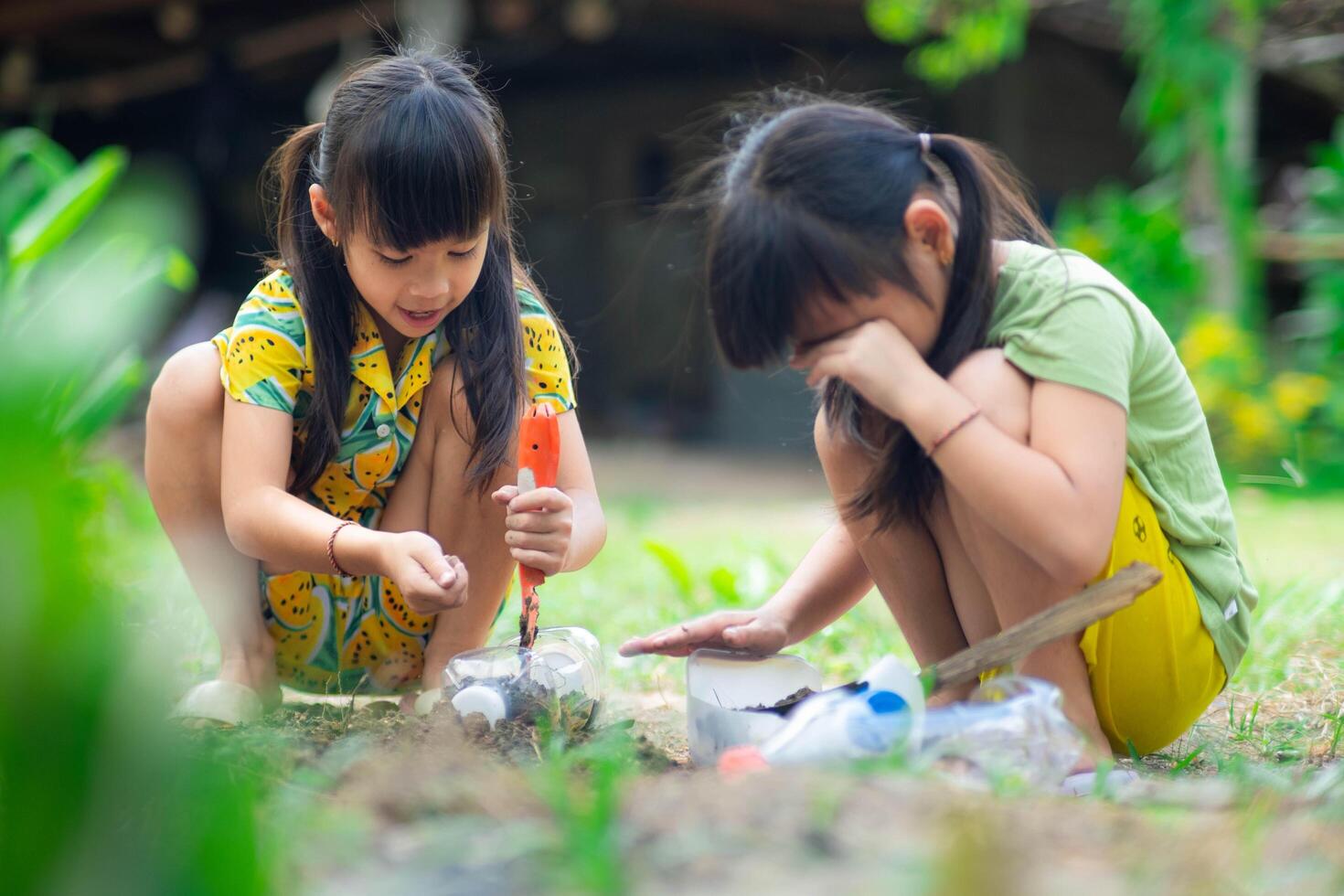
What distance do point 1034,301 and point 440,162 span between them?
2.53 feet

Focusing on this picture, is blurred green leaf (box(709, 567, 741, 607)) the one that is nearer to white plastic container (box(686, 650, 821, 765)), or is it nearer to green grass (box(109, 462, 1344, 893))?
green grass (box(109, 462, 1344, 893))

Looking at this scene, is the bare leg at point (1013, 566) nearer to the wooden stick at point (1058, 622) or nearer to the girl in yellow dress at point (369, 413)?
the wooden stick at point (1058, 622)

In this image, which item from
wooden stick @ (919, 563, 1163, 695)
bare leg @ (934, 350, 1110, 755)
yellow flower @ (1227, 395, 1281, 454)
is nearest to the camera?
wooden stick @ (919, 563, 1163, 695)

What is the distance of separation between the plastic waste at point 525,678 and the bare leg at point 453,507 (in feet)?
0.51

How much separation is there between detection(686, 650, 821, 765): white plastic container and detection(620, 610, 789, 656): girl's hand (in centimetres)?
2

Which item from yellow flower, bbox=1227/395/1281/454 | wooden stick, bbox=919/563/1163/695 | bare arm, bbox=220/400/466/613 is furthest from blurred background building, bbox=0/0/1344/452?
wooden stick, bbox=919/563/1163/695

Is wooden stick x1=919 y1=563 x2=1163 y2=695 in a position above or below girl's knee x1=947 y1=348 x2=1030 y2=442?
below

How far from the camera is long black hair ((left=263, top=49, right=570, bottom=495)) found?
66.7 inches

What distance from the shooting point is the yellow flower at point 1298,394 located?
5074 millimetres

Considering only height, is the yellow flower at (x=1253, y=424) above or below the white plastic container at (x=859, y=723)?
below

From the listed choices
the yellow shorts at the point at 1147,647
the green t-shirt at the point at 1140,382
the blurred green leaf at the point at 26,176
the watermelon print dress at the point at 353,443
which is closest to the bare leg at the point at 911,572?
the yellow shorts at the point at 1147,647

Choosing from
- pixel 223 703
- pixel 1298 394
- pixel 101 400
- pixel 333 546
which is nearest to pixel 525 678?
pixel 333 546

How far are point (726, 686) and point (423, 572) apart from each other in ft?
1.36

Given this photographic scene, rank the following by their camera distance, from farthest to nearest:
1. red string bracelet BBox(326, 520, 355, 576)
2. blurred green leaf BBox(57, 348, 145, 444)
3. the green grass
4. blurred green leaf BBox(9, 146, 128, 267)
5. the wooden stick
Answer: blurred green leaf BBox(9, 146, 128, 267)
blurred green leaf BBox(57, 348, 145, 444)
red string bracelet BBox(326, 520, 355, 576)
the wooden stick
the green grass
